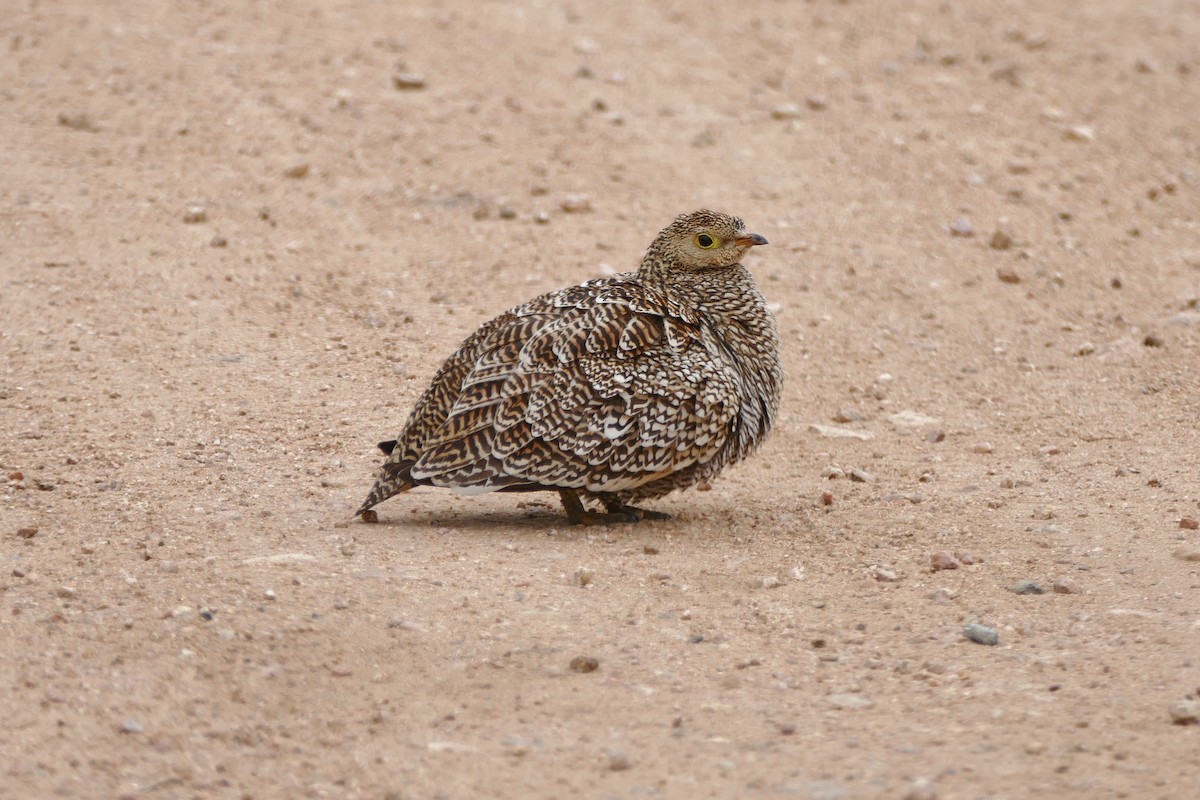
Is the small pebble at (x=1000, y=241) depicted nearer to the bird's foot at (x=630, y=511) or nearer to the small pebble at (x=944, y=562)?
the bird's foot at (x=630, y=511)

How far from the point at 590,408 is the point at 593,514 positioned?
667mm

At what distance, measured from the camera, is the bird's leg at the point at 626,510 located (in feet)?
23.4

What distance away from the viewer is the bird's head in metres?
7.39

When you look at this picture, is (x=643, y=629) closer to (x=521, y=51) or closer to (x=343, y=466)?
(x=343, y=466)

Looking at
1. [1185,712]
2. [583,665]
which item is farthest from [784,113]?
[1185,712]

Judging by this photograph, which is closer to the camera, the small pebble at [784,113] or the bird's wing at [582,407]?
the bird's wing at [582,407]

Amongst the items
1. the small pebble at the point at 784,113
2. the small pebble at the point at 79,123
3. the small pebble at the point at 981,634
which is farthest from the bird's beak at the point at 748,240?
the small pebble at the point at 79,123

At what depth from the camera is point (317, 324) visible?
30.9 ft

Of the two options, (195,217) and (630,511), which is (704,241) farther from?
(195,217)

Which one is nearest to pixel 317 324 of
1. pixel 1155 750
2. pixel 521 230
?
pixel 521 230

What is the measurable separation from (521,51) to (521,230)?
3.19 meters

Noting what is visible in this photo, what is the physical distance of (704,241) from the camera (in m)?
7.42

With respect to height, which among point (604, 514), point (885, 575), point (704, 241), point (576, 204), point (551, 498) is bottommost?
point (551, 498)

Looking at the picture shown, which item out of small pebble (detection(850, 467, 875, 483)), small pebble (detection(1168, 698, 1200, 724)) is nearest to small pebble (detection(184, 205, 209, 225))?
small pebble (detection(850, 467, 875, 483))
